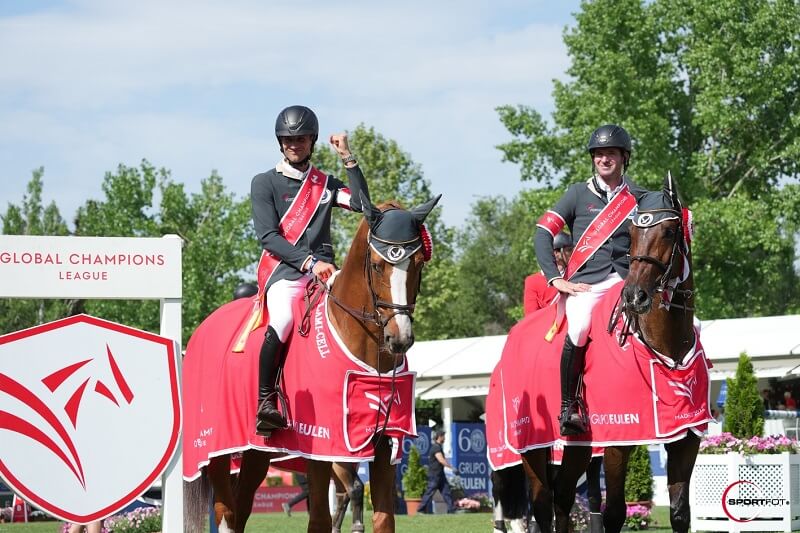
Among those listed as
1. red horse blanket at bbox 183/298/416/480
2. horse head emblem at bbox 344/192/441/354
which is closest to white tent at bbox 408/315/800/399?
red horse blanket at bbox 183/298/416/480

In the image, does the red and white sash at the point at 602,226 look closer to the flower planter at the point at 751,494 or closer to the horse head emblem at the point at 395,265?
the horse head emblem at the point at 395,265

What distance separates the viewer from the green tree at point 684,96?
38938mm

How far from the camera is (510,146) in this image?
140ft

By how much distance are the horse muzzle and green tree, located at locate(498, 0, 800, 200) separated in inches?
1140

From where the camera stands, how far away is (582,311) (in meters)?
10.1

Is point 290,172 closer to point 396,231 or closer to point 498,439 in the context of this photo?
point 396,231

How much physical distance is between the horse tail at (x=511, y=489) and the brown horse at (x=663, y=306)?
363cm

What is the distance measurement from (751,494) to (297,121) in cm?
813

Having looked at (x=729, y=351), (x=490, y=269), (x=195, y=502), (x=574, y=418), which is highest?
(x=490, y=269)

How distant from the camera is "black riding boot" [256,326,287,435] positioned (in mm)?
8406

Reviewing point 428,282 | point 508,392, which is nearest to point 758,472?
point 508,392

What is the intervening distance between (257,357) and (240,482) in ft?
3.82

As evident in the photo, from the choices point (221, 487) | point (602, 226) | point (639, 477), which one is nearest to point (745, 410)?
point (639, 477)

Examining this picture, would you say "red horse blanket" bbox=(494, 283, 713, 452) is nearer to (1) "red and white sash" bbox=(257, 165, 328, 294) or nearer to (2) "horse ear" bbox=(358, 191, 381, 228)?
(1) "red and white sash" bbox=(257, 165, 328, 294)
